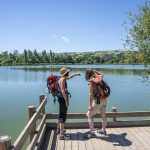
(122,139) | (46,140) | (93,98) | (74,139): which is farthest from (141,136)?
(46,140)

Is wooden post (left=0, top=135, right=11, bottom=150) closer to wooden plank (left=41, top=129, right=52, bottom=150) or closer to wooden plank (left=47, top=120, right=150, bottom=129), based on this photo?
wooden plank (left=41, top=129, right=52, bottom=150)

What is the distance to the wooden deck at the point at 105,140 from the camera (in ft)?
22.6

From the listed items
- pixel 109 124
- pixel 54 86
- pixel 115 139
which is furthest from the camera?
pixel 109 124

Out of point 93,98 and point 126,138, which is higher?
point 93,98

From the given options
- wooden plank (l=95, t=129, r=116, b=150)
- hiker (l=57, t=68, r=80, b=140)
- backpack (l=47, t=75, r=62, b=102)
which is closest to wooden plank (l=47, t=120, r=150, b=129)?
wooden plank (l=95, t=129, r=116, b=150)

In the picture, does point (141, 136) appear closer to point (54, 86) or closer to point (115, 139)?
point (115, 139)

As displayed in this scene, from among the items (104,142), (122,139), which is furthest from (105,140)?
(122,139)

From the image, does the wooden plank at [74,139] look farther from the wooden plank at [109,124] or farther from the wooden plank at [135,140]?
the wooden plank at [135,140]

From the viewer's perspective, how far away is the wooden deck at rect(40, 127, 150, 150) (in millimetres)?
6875

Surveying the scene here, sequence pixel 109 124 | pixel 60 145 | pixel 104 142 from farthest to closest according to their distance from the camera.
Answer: pixel 109 124 < pixel 104 142 < pixel 60 145

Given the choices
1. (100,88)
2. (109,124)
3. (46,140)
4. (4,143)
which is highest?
(100,88)

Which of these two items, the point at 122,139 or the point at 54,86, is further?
the point at 54,86

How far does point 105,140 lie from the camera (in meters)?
7.39

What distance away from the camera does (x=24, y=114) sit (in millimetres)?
18656
